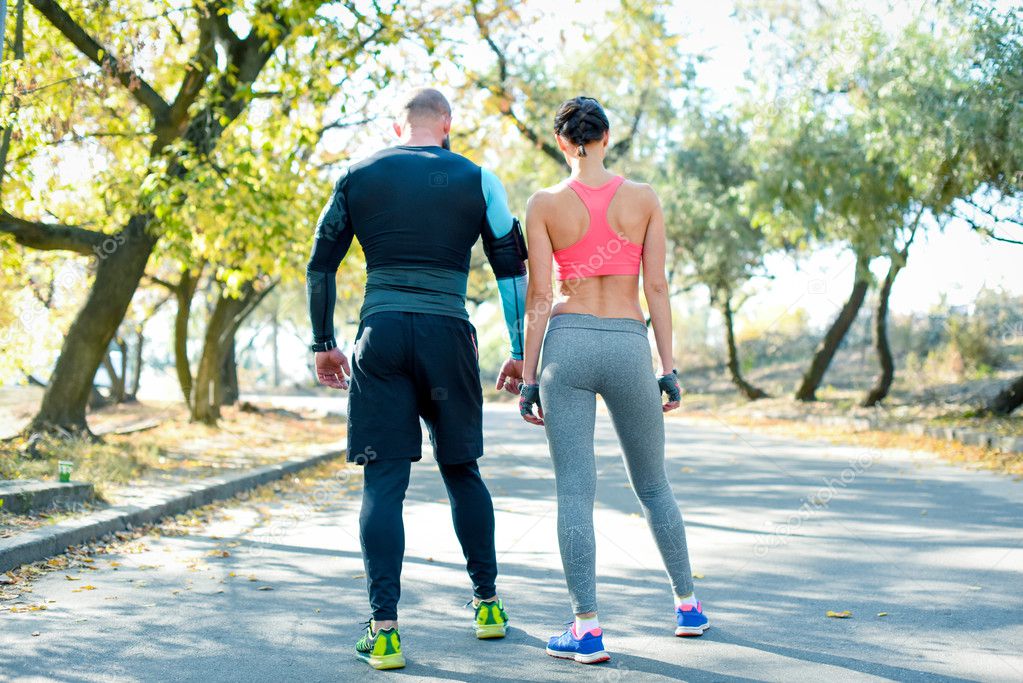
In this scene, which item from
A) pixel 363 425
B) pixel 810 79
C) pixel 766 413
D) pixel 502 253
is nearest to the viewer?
pixel 363 425

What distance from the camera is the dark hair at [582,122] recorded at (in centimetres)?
423

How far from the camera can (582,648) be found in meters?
3.96

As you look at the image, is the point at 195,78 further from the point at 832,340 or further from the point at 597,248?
the point at 832,340

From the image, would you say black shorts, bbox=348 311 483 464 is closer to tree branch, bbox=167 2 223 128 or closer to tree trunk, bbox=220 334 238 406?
tree branch, bbox=167 2 223 128

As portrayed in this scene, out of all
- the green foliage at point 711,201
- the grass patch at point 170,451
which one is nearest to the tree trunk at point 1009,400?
the grass patch at point 170,451

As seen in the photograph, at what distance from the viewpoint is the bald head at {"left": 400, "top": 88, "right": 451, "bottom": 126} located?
435 centimetres

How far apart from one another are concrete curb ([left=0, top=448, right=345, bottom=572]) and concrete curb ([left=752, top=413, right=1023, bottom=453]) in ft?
28.1

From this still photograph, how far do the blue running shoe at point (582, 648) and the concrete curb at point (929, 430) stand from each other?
10118 millimetres

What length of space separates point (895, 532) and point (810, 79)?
13372mm

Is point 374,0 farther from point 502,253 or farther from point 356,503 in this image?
point 502,253

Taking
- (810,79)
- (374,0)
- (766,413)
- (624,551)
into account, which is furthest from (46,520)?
(766,413)

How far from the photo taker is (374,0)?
38.7 feet

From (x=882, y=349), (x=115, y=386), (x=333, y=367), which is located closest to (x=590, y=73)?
(x=882, y=349)

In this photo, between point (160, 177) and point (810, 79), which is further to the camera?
point (810, 79)
